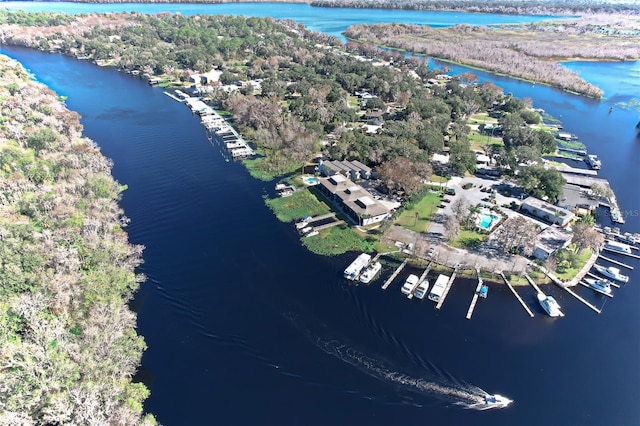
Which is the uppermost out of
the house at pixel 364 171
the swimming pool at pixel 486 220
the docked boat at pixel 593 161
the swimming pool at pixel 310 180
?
the house at pixel 364 171

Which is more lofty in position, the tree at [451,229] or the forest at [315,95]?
the forest at [315,95]

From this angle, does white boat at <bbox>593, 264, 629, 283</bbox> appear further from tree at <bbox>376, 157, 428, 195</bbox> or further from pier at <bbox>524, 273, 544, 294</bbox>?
tree at <bbox>376, 157, 428, 195</bbox>

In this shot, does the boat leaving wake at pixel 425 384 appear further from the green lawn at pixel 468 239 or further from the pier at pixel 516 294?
the green lawn at pixel 468 239

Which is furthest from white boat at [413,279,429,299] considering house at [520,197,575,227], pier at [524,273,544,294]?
house at [520,197,575,227]

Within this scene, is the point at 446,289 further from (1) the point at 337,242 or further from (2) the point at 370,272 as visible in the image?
(1) the point at 337,242

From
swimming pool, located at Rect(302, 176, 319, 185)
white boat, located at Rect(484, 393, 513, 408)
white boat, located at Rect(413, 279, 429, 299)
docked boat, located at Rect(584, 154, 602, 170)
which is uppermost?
docked boat, located at Rect(584, 154, 602, 170)

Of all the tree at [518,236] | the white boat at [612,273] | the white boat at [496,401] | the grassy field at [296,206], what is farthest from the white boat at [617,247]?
the grassy field at [296,206]

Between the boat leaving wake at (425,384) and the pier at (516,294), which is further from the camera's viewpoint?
the pier at (516,294)
